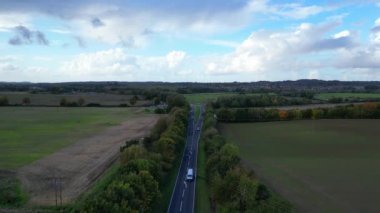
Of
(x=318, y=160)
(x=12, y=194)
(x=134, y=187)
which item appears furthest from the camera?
(x=318, y=160)

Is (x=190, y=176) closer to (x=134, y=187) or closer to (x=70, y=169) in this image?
(x=134, y=187)

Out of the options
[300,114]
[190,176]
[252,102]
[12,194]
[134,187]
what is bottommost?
[12,194]

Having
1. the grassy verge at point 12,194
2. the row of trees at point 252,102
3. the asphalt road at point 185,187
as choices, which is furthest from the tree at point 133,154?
the row of trees at point 252,102

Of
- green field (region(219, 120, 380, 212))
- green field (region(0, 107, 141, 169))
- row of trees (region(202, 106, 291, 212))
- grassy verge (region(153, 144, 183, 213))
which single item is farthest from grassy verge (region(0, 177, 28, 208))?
green field (region(219, 120, 380, 212))

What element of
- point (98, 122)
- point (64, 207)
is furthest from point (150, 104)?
point (64, 207)

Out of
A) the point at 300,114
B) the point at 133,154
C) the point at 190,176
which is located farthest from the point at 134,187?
the point at 300,114

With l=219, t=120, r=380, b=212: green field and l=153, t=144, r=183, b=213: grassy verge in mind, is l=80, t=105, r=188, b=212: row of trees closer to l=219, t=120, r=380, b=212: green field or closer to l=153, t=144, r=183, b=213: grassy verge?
l=153, t=144, r=183, b=213: grassy verge
